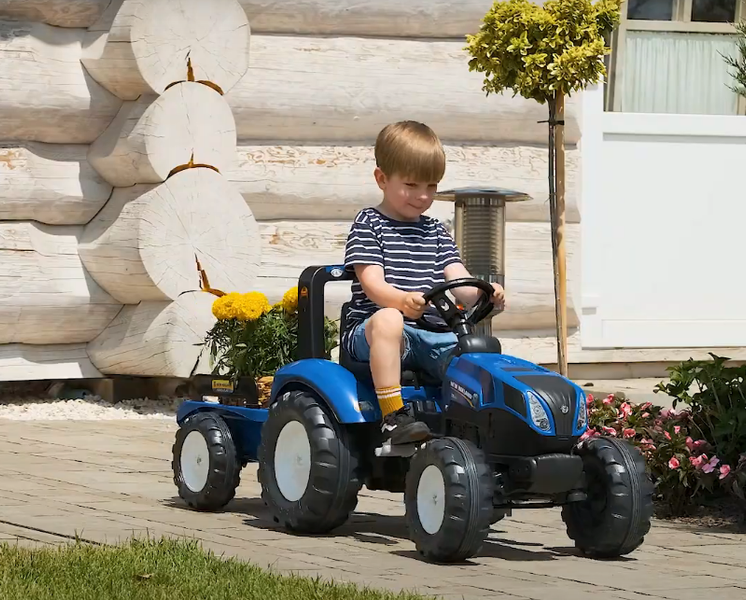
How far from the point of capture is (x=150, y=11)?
27.9ft

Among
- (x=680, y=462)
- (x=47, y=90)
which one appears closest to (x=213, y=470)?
(x=680, y=462)

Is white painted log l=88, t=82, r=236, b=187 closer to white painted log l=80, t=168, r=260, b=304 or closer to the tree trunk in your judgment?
white painted log l=80, t=168, r=260, b=304

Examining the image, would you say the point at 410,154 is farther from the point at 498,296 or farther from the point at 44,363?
the point at 44,363

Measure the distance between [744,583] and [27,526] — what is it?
2348 millimetres

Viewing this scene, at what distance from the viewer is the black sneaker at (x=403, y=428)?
4.83 meters

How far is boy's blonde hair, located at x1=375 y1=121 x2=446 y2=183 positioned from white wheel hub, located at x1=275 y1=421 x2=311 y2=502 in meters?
0.95

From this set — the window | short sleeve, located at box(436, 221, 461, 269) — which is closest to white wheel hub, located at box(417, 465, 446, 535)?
short sleeve, located at box(436, 221, 461, 269)

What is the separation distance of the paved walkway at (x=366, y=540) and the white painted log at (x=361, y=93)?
121 inches

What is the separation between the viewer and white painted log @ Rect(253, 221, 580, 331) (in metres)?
9.38

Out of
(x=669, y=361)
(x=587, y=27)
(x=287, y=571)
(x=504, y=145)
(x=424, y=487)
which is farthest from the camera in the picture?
(x=669, y=361)

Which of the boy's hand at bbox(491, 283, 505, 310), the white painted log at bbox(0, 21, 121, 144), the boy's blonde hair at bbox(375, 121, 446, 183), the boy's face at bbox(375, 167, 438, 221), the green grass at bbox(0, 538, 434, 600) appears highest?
the white painted log at bbox(0, 21, 121, 144)

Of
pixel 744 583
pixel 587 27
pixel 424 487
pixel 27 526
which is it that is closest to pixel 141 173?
Result: pixel 587 27

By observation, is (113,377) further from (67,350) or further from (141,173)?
(141,173)

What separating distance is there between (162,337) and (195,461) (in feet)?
9.89
